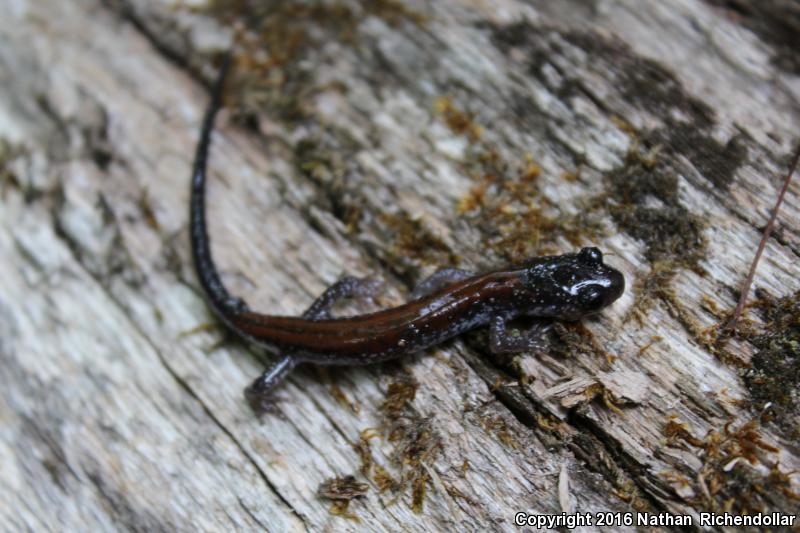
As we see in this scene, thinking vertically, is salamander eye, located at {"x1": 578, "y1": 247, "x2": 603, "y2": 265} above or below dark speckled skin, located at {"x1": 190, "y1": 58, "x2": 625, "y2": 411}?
above

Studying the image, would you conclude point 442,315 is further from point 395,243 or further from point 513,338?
point 395,243

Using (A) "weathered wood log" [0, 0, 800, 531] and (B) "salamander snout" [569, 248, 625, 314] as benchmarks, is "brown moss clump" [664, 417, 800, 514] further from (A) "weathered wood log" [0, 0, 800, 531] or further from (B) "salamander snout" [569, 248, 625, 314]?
(B) "salamander snout" [569, 248, 625, 314]

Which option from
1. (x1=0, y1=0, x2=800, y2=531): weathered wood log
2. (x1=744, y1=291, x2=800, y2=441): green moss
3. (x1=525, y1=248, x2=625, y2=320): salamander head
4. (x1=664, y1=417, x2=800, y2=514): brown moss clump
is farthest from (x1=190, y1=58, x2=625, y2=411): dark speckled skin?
(x1=664, y1=417, x2=800, y2=514): brown moss clump

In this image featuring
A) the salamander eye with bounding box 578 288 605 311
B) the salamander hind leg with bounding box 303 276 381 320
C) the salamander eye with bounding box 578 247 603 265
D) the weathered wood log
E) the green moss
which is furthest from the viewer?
the salamander hind leg with bounding box 303 276 381 320

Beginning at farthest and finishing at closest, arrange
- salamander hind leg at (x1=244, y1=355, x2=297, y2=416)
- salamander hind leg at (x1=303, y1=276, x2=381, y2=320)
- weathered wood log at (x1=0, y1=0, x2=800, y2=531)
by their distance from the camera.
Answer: salamander hind leg at (x1=303, y1=276, x2=381, y2=320) < salamander hind leg at (x1=244, y1=355, x2=297, y2=416) < weathered wood log at (x1=0, y1=0, x2=800, y2=531)

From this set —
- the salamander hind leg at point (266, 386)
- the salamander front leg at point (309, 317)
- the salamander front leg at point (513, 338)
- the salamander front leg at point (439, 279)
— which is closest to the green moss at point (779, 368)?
→ the salamander front leg at point (513, 338)

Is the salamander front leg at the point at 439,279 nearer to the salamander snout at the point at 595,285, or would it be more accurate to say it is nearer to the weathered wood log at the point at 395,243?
the weathered wood log at the point at 395,243

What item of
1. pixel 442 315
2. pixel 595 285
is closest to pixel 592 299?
pixel 595 285

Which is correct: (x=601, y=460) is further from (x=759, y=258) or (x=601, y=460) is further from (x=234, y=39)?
(x=234, y=39)

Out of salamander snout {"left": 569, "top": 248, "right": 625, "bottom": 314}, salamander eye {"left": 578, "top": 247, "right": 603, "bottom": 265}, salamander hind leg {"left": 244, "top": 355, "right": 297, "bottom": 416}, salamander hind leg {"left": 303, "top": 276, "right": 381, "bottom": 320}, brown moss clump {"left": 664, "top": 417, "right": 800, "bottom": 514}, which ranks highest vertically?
salamander eye {"left": 578, "top": 247, "right": 603, "bottom": 265}
